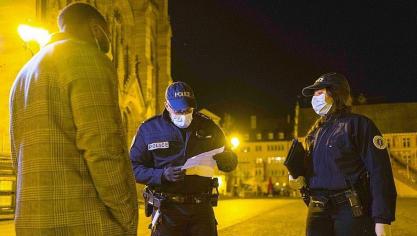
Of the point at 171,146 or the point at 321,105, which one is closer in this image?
the point at 321,105

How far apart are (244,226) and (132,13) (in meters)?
26.1

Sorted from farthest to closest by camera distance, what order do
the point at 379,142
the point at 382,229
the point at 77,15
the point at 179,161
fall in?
the point at 179,161
the point at 379,142
the point at 382,229
the point at 77,15

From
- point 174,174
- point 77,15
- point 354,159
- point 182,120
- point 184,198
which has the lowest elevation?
point 184,198

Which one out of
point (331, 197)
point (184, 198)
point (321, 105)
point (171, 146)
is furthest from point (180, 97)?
point (331, 197)

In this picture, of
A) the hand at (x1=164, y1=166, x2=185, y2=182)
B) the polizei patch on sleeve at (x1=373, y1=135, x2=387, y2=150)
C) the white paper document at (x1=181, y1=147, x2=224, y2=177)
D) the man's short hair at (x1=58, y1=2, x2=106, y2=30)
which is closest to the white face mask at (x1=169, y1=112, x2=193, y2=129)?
the white paper document at (x1=181, y1=147, x2=224, y2=177)

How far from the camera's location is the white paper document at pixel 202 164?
4.80 m

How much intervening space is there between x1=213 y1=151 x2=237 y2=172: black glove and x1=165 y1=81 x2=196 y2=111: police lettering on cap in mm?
541

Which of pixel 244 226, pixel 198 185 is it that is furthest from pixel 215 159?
pixel 244 226

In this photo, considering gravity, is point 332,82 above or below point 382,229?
above

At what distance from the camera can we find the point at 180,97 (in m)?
5.21

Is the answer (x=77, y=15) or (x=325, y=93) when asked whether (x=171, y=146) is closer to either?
(x=325, y=93)

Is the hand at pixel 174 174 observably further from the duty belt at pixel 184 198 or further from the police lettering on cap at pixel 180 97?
the police lettering on cap at pixel 180 97

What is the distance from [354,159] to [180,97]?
5.75 feet

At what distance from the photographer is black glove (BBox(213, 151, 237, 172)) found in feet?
16.9
